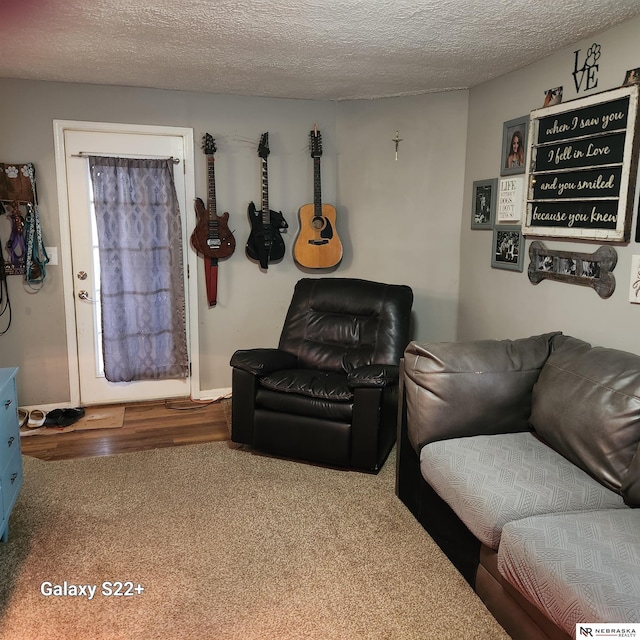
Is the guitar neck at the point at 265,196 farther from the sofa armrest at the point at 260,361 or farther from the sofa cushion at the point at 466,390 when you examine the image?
the sofa cushion at the point at 466,390

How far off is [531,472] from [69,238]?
3.22m

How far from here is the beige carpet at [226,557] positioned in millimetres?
1879

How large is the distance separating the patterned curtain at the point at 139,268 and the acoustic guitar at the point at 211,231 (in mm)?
151

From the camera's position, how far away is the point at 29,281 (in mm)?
3678

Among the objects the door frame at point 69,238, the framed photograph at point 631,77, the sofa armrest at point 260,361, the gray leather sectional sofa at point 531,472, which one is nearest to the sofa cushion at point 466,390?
the gray leather sectional sofa at point 531,472

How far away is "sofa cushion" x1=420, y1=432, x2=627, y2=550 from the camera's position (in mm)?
1833

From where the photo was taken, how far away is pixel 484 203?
351cm

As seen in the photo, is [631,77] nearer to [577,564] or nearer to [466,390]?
[466,390]

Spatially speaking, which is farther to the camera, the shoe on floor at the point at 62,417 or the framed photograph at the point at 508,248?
the shoe on floor at the point at 62,417

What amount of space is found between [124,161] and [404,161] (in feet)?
6.42

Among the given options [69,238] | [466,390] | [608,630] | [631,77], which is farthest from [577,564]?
[69,238]

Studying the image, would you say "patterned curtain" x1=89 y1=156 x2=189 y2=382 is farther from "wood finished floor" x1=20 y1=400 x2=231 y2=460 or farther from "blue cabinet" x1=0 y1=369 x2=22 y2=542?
"blue cabinet" x1=0 y1=369 x2=22 y2=542

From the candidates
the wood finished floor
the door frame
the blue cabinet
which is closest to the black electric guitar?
the door frame

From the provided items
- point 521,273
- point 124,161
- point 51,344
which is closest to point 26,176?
point 124,161
